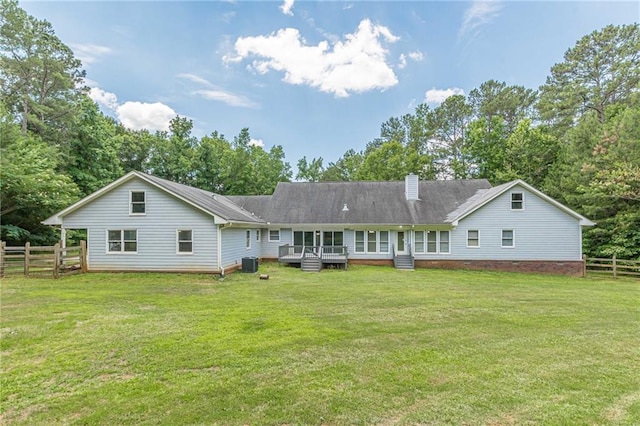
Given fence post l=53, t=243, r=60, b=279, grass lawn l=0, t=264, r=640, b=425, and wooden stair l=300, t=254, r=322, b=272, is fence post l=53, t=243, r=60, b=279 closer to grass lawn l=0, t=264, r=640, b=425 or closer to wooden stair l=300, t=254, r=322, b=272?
grass lawn l=0, t=264, r=640, b=425

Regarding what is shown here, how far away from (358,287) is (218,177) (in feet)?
88.0

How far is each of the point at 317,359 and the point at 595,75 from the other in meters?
34.0

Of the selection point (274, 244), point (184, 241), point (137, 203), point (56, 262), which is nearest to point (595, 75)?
point (274, 244)

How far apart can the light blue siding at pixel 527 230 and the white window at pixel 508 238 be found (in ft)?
0.49

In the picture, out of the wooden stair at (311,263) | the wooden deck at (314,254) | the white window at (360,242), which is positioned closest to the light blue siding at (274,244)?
the wooden deck at (314,254)

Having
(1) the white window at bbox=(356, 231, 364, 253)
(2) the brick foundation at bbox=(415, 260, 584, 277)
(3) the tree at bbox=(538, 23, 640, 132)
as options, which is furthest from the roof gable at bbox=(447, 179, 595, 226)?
(3) the tree at bbox=(538, 23, 640, 132)

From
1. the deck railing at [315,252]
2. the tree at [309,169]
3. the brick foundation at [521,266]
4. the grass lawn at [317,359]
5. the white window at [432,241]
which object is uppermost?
the tree at [309,169]

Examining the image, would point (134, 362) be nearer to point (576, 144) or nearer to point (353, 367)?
point (353, 367)

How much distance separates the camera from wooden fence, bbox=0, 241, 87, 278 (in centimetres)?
1305

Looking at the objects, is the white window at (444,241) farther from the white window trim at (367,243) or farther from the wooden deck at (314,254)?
the wooden deck at (314,254)

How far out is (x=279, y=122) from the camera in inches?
1218

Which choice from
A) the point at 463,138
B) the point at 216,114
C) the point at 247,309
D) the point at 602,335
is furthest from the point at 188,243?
the point at 463,138

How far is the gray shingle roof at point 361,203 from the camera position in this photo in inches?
787

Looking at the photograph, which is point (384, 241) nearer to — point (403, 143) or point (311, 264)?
point (311, 264)
